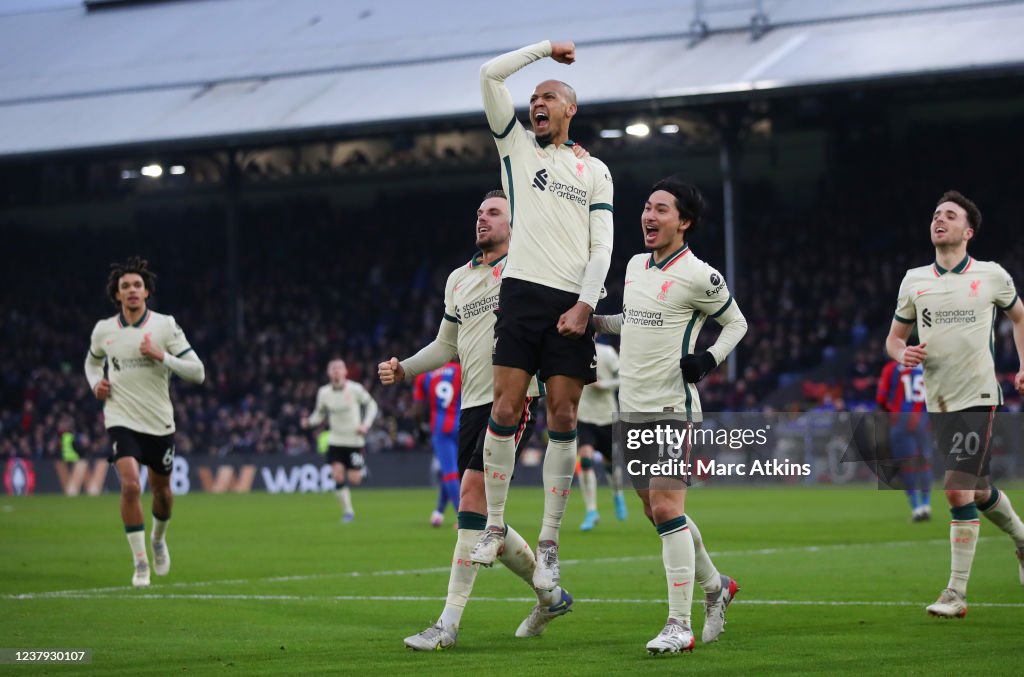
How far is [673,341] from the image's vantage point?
28.4 ft

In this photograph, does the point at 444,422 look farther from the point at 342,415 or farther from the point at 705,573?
the point at 705,573

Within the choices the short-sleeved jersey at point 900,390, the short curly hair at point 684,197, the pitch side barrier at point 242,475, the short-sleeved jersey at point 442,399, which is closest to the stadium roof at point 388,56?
the pitch side barrier at point 242,475

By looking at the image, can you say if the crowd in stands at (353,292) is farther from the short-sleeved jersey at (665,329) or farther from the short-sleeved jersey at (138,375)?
the short-sleeved jersey at (665,329)

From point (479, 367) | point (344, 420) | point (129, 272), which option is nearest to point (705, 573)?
point (479, 367)

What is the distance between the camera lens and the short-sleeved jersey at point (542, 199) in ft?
28.0

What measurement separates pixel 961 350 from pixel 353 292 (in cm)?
3732

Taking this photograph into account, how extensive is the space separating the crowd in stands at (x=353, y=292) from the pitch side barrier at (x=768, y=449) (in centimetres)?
2261

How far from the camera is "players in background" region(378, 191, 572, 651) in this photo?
902 cm

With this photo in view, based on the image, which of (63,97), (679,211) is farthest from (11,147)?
(679,211)

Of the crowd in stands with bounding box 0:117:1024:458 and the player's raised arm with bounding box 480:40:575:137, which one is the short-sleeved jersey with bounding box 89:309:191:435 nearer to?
the player's raised arm with bounding box 480:40:575:137

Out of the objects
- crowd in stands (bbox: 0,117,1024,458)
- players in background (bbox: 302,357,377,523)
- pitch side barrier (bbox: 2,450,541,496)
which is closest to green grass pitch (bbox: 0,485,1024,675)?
players in background (bbox: 302,357,377,523)

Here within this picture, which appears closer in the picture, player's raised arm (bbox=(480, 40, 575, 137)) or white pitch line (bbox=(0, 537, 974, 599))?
player's raised arm (bbox=(480, 40, 575, 137))

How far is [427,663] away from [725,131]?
31.6m

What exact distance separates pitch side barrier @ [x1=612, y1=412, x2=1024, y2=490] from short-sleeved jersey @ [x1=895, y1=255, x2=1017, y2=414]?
0.15 metres
